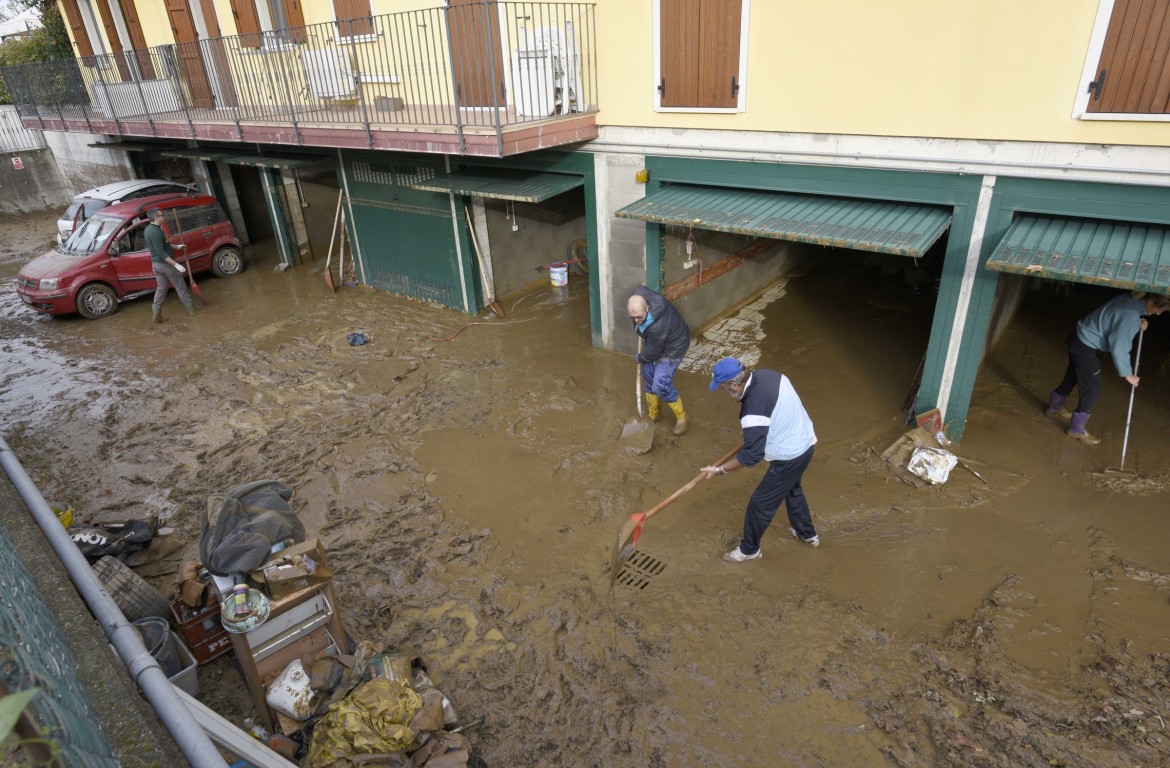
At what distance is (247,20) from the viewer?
40.3ft

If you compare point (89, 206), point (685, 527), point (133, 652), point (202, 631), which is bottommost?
point (685, 527)

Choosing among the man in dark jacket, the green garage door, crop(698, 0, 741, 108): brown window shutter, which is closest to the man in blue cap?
the man in dark jacket

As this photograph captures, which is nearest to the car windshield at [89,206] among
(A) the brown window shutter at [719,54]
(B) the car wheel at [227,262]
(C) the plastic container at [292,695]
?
(B) the car wheel at [227,262]

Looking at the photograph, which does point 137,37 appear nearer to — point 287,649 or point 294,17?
point 294,17

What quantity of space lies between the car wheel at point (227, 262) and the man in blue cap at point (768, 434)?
12.6m

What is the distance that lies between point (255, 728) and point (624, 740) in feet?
8.17

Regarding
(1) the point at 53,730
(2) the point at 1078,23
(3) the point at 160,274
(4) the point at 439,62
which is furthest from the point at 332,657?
(3) the point at 160,274

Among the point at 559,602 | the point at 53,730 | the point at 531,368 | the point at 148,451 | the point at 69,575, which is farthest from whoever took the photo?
the point at 531,368

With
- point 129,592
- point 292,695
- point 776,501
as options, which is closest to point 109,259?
point 129,592

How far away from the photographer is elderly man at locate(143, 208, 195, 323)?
37.8 ft

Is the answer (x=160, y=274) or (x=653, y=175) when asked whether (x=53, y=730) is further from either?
(x=160, y=274)

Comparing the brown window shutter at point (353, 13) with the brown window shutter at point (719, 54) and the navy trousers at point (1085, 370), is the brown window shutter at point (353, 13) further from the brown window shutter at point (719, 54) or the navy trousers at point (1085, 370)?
the navy trousers at point (1085, 370)

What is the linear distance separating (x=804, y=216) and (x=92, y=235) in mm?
13029

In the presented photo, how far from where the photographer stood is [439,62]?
986cm
